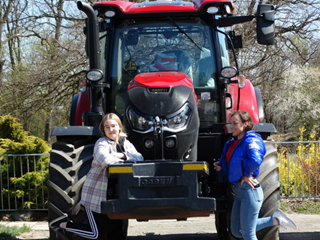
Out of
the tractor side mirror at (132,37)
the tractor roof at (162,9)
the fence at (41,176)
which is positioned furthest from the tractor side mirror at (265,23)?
the fence at (41,176)

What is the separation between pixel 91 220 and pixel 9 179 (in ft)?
16.3

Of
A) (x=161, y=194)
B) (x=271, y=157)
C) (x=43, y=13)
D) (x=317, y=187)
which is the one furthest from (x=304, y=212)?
(x=43, y=13)

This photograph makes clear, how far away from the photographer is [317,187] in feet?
30.3

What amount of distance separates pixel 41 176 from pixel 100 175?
4.80 meters

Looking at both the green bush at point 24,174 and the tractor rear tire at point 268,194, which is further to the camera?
the green bush at point 24,174

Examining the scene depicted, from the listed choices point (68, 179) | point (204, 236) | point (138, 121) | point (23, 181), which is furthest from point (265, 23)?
point (23, 181)

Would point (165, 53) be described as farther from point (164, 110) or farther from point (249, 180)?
point (249, 180)

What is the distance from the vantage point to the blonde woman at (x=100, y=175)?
407 centimetres

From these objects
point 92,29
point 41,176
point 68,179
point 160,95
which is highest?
point 92,29

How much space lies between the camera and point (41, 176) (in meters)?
8.58

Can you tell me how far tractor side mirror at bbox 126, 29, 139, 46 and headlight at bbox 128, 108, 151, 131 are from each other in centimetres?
135

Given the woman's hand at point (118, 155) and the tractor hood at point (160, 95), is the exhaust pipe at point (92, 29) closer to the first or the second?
the tractor hood at point (160, 95)

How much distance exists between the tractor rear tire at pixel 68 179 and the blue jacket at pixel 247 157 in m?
1.42

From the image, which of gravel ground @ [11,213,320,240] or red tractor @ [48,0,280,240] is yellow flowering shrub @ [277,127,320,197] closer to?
gravel ground @ [11,213,320,240]
